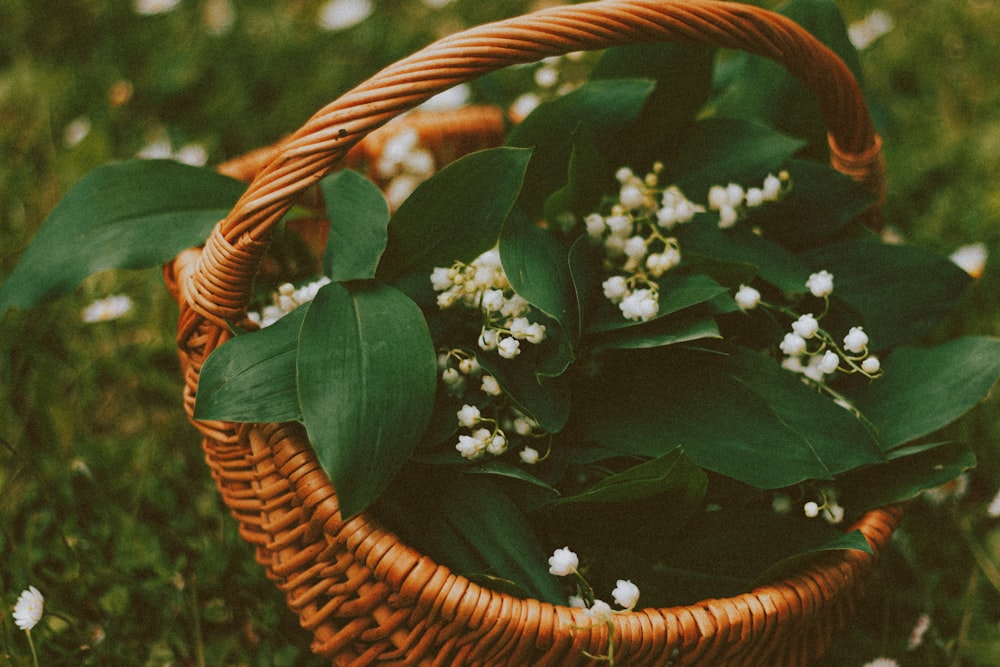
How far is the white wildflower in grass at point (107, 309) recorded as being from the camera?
1051mm

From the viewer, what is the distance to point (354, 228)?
75 centimetres

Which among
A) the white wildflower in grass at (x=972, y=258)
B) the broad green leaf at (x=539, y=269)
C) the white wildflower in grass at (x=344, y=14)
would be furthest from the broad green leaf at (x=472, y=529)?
the white wildflower in grass at (x=344, y=14)

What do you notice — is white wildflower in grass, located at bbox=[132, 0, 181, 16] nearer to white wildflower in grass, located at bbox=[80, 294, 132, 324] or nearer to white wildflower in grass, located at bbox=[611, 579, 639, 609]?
white wildflower in grass, located at bbox=[80, 294, 132, 324]

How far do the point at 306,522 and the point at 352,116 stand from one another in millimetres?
311

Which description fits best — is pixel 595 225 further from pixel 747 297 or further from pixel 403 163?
pixel 403 163

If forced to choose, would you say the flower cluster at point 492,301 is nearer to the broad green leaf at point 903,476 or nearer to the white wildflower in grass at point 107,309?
the broad green leaf at point 903,476

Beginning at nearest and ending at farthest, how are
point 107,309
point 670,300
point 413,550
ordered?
point 413,550 < point 670,300 < point 107,309

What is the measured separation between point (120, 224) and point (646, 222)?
0.50 m

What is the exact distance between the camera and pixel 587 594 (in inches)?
25.6

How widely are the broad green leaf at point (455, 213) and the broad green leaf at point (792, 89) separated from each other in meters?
0.39

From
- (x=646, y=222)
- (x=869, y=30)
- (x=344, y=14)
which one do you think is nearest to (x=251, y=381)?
(x=646, y=222)

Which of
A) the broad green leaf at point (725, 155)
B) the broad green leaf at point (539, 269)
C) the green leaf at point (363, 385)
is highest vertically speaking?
the broad green leaf at point (725, 155)

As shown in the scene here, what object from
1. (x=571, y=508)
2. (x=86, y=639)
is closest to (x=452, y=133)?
(x=571, y=508)

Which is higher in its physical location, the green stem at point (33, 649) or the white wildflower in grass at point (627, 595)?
the white wildflower in grass at point (627, 595)
